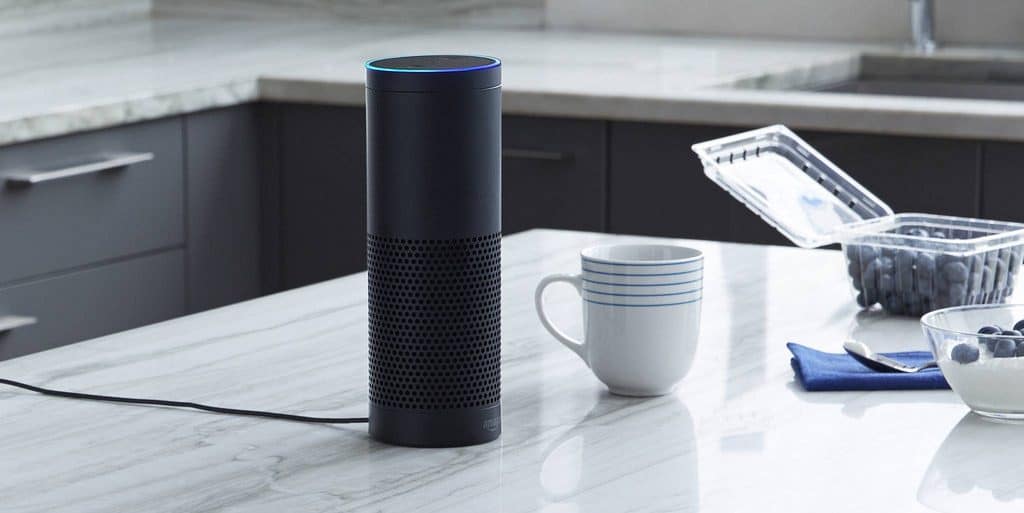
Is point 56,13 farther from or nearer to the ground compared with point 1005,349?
farther from the ground

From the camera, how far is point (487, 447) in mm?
1100

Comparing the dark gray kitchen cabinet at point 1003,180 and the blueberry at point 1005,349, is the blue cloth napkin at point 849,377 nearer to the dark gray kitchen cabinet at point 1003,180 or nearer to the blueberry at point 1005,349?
the blueberry at point 1005,349

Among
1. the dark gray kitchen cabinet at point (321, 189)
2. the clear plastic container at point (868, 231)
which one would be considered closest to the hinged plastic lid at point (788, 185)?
the clear plastic container at point (868, 231)

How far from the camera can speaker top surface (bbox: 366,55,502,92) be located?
41.4 inches

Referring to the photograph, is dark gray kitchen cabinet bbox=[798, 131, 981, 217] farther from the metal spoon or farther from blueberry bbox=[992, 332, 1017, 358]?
blueberry bbox=[992, 332, 1017, 358]

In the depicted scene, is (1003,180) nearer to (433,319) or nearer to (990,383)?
(990,383)

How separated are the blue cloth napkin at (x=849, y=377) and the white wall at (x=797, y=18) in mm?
2221

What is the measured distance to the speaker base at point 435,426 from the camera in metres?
1.09

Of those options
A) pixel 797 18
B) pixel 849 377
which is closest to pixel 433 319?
pixel 849 377

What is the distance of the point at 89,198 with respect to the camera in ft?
8.57

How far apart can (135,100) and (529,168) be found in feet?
2.10

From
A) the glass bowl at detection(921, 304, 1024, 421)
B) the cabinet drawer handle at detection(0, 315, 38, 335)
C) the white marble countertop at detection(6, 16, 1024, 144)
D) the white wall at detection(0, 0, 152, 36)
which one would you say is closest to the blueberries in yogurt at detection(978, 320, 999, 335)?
the glass bowl at detection(921, 304, 1024, 421)

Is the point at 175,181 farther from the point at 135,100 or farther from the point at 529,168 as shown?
→ the point at 529,168

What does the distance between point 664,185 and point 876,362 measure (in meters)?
→ 1.43
